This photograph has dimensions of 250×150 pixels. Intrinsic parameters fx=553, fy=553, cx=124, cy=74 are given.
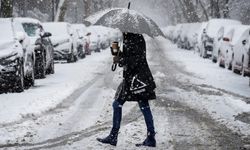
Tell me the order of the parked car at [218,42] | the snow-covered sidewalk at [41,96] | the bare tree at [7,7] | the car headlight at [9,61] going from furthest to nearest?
1. the parked car at [218,42]
2. the bare tree at [7,7]
3. the car headlight at [9,61]
4. the snow-covered sidewalk at [41,96]

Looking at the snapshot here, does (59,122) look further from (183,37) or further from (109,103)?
(183,37)

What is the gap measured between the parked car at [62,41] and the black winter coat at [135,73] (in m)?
16.2

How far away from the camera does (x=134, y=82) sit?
301 inches

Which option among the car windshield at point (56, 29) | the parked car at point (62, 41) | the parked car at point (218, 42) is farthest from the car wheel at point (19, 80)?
the parked car at point (218, 42)

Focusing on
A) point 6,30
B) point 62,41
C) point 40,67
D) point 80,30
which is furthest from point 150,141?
point 80,30

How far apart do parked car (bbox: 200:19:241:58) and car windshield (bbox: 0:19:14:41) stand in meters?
16.0

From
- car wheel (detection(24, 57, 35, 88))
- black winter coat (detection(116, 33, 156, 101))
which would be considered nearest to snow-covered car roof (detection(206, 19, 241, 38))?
car wheel (detection(24, 57, 35, 88))

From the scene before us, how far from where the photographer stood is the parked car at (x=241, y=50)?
18.1 m

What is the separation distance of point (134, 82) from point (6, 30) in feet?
23.7

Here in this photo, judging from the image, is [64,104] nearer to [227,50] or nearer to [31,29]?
[31,29]

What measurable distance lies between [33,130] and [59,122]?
846 millimetres

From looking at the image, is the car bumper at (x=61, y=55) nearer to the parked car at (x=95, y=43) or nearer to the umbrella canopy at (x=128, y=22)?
the parked car at (x=95, y=43)

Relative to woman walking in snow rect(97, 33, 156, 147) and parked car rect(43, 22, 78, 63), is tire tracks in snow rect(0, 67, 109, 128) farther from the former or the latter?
parked car rect(43, 22, 78, 63)

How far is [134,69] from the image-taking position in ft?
25.3
